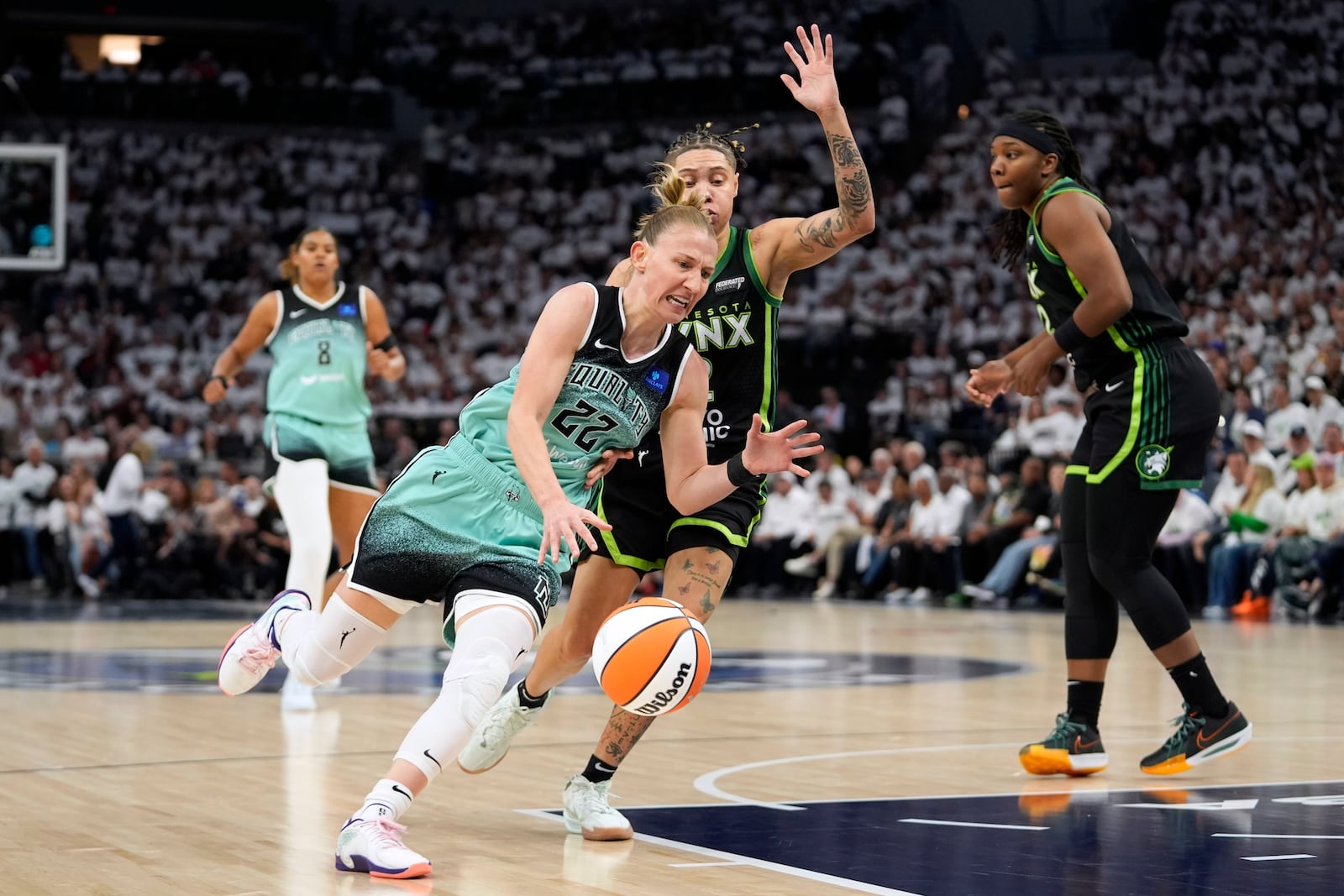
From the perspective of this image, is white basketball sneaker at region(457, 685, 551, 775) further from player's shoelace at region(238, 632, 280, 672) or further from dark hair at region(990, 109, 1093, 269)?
dark hair at region(990, 109, 1093, 269)

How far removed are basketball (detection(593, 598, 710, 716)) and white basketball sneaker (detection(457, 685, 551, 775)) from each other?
868 millimetres

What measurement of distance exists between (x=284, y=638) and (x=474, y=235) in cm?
2512

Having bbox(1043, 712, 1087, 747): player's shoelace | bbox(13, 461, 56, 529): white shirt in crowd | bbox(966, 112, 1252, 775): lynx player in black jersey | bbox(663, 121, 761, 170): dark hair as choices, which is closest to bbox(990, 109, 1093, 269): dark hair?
bbox(966, 112, 1252, 775): lynx player in black jersey

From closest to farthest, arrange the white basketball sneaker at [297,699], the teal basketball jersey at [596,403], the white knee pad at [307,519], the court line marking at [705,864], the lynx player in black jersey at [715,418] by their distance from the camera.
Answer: the court line marking at [705,864], the teal basketball jersey at [596,403], the lynx player in black jersey at [715,418], the white basketball sneaker at [297,699], the white knee pad at [307,519]

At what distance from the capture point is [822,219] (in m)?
5.57

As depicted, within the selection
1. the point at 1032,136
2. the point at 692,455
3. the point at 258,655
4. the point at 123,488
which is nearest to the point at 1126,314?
the point at 1032,136

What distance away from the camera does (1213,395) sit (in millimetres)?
6273

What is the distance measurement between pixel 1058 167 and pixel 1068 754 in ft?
7.08

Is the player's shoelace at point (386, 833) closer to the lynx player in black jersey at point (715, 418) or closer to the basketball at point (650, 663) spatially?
the basketball at point (650, 663)

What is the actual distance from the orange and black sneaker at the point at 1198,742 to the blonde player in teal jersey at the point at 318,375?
4512 millimetres

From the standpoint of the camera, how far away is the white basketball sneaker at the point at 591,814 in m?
4.87

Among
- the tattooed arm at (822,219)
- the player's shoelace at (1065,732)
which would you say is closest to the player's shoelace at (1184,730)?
the player's shoelace at (1065,732)

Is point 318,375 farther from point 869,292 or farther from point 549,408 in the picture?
point 869,292

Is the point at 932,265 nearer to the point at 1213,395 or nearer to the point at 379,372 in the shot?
the point at 379,372
